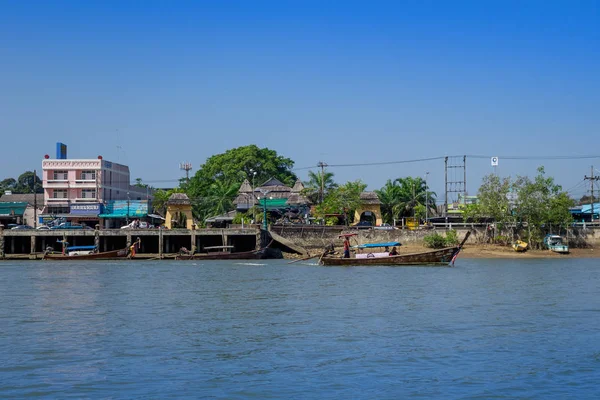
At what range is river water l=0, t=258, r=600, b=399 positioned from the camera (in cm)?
1603

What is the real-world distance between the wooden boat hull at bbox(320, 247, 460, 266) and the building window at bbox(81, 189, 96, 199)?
1465 inches

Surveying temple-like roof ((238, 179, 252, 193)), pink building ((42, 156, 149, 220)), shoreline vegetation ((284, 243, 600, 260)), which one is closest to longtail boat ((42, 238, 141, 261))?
shoreline vegetation ((284, 243, 600, 260))

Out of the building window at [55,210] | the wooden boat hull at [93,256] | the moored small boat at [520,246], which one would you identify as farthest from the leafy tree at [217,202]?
the moored small boat at [520,246]

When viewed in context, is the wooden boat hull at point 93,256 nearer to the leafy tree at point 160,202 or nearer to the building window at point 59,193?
the building window at point 59,193

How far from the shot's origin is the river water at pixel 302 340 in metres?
16.0

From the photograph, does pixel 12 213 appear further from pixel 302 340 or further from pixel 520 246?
pixel 302 340

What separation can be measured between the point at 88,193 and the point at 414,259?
41960 millimetres

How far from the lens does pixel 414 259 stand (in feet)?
170

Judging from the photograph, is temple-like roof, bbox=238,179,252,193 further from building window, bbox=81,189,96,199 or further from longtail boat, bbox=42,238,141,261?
longtail boat, bbox=42,238,141,261

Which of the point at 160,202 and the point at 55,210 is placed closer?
the point at 55,210

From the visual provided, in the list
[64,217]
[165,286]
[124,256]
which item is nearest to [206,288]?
[165,286]

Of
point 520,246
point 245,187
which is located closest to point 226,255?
point 520,246

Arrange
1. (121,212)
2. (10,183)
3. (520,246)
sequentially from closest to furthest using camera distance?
(520,246) < (121,212) < (10,183)

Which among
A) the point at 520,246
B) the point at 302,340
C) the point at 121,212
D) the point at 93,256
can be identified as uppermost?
the point at 121,212
